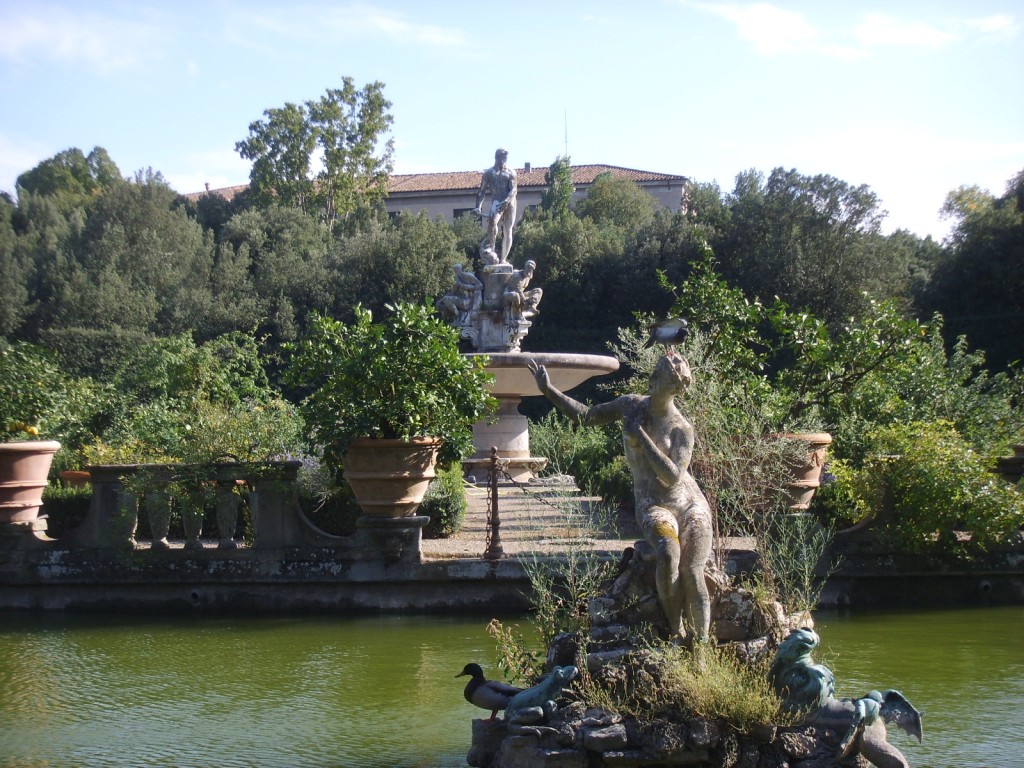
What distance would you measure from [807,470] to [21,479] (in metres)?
7.21

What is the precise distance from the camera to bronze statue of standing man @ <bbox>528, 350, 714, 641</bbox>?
5750 millimetres

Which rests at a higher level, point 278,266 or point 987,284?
point 278,266

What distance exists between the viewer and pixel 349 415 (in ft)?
33.6

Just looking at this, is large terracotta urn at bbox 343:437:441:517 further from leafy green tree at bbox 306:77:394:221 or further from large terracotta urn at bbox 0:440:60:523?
leafy green tree at bbox 306:77:394:221

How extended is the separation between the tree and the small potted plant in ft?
104

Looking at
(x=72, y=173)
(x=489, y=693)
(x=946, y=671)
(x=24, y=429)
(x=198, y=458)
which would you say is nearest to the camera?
(x=489, y=693)

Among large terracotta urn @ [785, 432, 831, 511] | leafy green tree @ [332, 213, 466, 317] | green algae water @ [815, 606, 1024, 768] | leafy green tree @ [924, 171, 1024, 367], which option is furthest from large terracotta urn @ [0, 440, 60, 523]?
leafy green tree @ [924, 171, 1024, 367]

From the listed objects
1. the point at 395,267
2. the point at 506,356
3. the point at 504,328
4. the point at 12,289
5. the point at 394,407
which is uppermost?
the point at 395,267

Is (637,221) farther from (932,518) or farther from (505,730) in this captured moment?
(505,730)

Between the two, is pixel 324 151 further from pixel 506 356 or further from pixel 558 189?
pixel 506 356

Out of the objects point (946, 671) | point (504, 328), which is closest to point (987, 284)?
point (504, 328)

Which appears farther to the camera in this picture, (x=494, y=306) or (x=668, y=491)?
(x=494, y=306)

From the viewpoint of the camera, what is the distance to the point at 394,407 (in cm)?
1017

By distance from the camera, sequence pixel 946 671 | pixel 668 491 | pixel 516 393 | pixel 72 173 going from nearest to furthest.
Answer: pixel 668 491 < pixel 946 671 < pixel 516 393 < pixel 72 173
